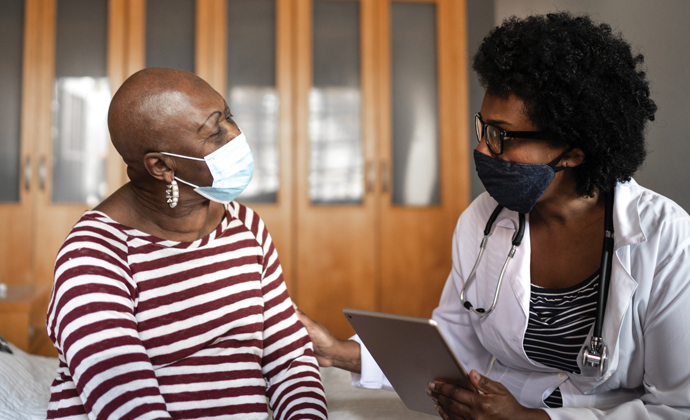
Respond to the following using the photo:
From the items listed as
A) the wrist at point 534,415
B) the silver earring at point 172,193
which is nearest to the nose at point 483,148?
the wrist at point 534,415

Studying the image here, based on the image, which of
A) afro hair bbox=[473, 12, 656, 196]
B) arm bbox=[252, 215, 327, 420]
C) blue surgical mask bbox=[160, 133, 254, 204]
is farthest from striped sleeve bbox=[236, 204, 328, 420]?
afro hair bbox=[473, 12, 656, 196]

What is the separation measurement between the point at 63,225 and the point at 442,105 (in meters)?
2.42

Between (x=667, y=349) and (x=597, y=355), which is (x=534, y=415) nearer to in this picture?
(x=597, y=355)

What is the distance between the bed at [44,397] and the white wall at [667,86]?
1.62 m

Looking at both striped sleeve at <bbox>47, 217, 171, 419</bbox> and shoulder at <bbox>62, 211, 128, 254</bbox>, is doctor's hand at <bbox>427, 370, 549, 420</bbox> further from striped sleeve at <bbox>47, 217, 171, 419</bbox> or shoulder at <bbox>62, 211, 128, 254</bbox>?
shoulder at <bbox>62, 211, 128, 254</bbox>

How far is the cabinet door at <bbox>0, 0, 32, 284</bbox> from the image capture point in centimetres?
309

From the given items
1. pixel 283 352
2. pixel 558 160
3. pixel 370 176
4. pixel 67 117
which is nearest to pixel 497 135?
pixel 558 160

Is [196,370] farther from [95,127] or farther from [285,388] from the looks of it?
[95,127]

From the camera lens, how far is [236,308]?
1.13 meters

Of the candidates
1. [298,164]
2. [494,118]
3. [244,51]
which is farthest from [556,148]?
[244,51]

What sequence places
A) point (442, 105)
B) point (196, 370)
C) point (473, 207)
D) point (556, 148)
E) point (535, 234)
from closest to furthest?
point (196, 370) → point (556, 148) → point (535, 234) → point (473, 207) → point (442, 105)

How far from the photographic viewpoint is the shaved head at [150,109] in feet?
3.31

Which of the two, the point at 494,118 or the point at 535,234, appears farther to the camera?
the point at 535,234

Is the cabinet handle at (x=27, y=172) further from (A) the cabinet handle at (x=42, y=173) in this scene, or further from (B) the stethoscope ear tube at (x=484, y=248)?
(B) the stethoscope ear tube at (x=484, y=248)
